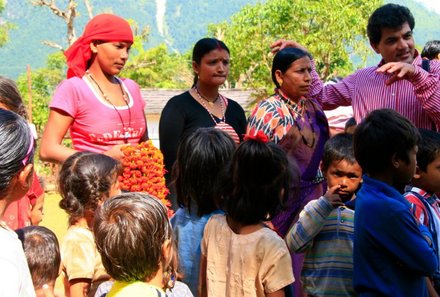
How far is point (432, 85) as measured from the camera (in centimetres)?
457

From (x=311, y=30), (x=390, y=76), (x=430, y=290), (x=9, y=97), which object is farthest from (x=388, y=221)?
(x=311, y=30)

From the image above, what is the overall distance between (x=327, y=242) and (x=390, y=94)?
52.2 inches

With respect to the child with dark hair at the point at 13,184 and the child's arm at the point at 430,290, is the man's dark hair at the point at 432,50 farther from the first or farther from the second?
the child with dark hair at the point at 13,184

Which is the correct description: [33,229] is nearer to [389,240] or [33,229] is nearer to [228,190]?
[228,190]

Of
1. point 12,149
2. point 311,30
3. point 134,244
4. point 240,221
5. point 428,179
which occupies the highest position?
point 12,149

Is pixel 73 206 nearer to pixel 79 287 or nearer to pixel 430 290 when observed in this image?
pixel 79 287

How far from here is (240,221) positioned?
3.94m

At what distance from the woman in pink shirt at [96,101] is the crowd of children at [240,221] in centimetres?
29

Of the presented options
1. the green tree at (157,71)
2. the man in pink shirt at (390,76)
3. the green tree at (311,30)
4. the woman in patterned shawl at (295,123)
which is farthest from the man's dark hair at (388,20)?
the green tree at (157,71)

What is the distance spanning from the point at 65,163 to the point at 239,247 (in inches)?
48.0

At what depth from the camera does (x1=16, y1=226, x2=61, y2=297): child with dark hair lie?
3738 mm

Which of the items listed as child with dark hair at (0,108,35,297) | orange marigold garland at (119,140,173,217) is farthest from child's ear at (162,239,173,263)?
orange marigold garland at (119,140,173,217)

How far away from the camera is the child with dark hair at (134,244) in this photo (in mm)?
2996

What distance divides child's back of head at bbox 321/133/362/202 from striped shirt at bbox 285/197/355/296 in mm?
254
